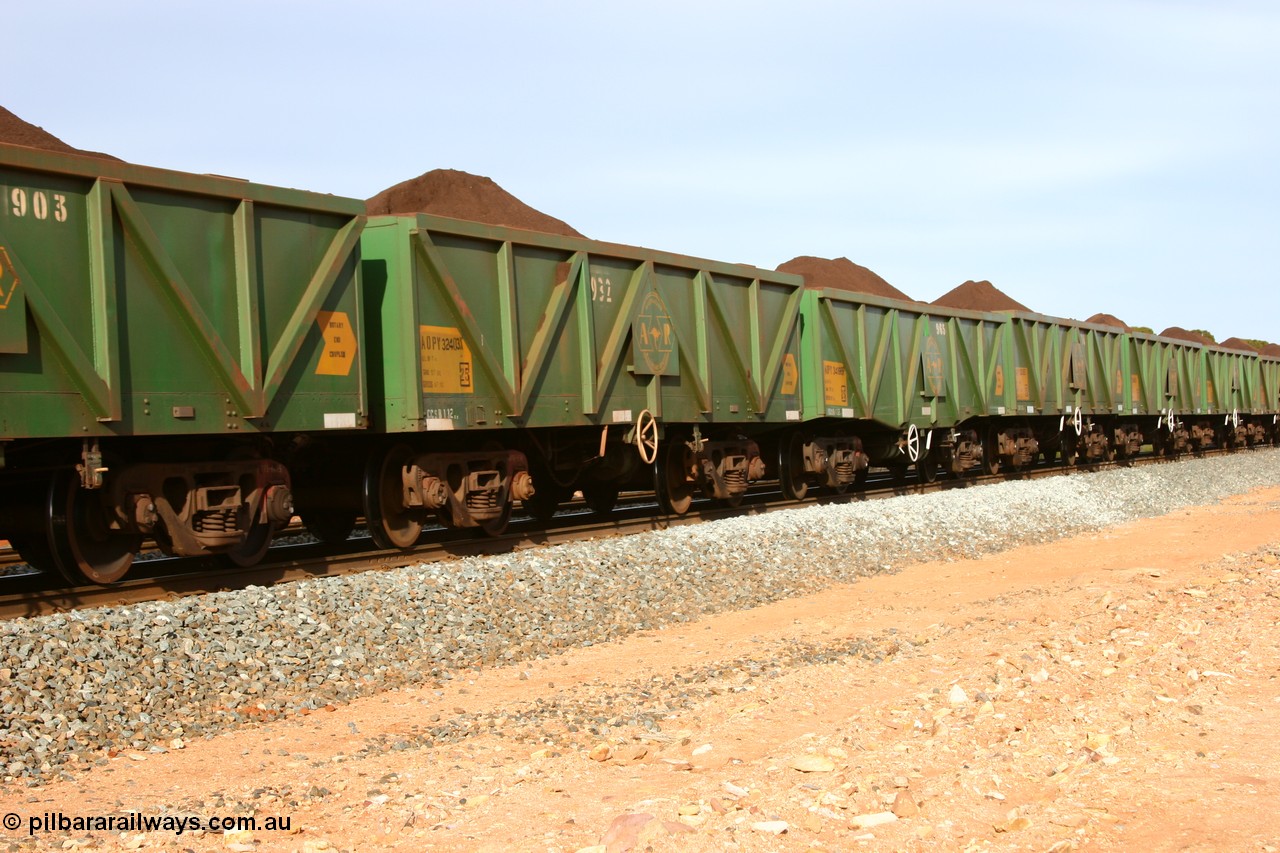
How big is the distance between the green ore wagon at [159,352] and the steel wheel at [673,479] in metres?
5.17

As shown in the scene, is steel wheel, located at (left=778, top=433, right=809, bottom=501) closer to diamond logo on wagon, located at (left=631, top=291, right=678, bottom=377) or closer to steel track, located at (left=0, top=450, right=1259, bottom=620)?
steel track, located at (left=0, top=450, right=1259, bottom=620)

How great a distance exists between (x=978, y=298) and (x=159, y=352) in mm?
80226

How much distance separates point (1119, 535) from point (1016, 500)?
1801 mm

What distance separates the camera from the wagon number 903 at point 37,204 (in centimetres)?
766

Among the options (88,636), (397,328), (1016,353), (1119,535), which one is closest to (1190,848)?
(88,636)

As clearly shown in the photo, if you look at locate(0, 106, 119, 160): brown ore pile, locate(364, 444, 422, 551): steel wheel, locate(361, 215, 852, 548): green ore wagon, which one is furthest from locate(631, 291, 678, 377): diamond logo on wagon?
locate(0, 106, 119, 160): brown ore pile

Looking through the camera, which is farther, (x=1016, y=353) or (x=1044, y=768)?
(x=1016, y=353)

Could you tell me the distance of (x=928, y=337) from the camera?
21172mm

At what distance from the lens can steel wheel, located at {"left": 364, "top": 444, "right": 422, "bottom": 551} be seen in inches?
425

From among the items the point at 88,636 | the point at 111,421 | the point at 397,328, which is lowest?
the point at 88,636

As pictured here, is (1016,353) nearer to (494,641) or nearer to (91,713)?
(494,641)

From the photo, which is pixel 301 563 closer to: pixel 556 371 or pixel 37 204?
pixel 37 204

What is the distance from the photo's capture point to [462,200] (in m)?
52.8

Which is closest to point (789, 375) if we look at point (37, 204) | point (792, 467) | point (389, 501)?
point (792, 467)
